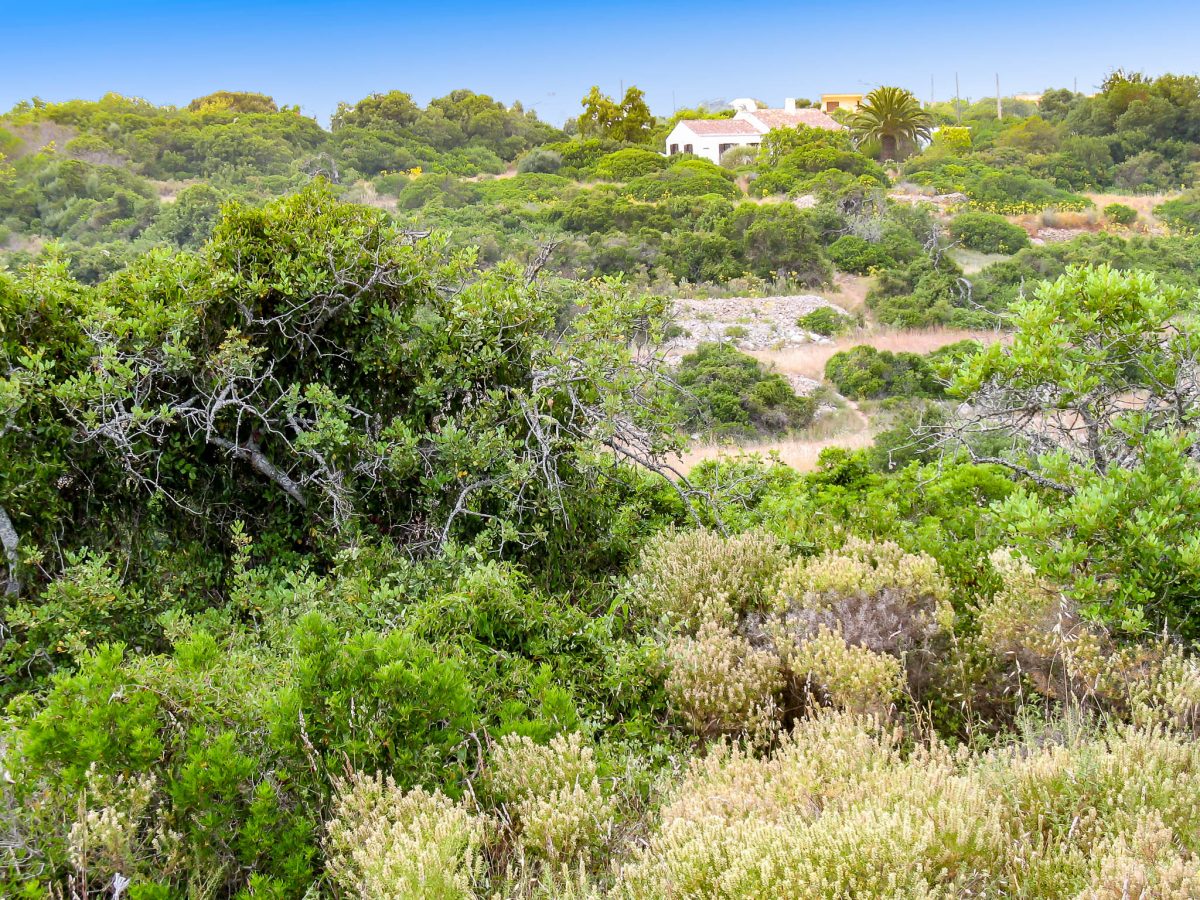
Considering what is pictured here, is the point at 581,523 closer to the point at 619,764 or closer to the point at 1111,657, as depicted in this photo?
the point at 619,764

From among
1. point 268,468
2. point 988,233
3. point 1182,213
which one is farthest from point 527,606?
point 1182,213

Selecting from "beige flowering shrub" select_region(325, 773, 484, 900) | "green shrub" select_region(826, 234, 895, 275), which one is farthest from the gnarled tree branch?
"green shrub" select_region(826, 234, 895, 275)

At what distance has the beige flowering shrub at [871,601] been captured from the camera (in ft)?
13.0

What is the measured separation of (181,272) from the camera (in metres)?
4.70

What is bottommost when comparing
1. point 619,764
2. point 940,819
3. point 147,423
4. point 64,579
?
point 619,764

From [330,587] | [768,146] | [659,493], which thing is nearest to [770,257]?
[768,146]

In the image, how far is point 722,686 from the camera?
11.8 feet

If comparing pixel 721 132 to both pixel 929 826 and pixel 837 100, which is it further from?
pixel 929 826

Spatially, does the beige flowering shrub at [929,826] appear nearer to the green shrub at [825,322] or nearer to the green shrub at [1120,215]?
the green shrub at [825,322]

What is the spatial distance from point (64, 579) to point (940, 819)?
13.2 feet

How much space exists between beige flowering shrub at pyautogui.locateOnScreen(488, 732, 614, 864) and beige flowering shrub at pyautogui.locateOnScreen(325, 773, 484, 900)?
18 cm

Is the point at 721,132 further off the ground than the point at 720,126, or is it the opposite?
the point at 720,126

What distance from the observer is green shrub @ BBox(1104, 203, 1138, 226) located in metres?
33.5

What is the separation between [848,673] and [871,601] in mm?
580
